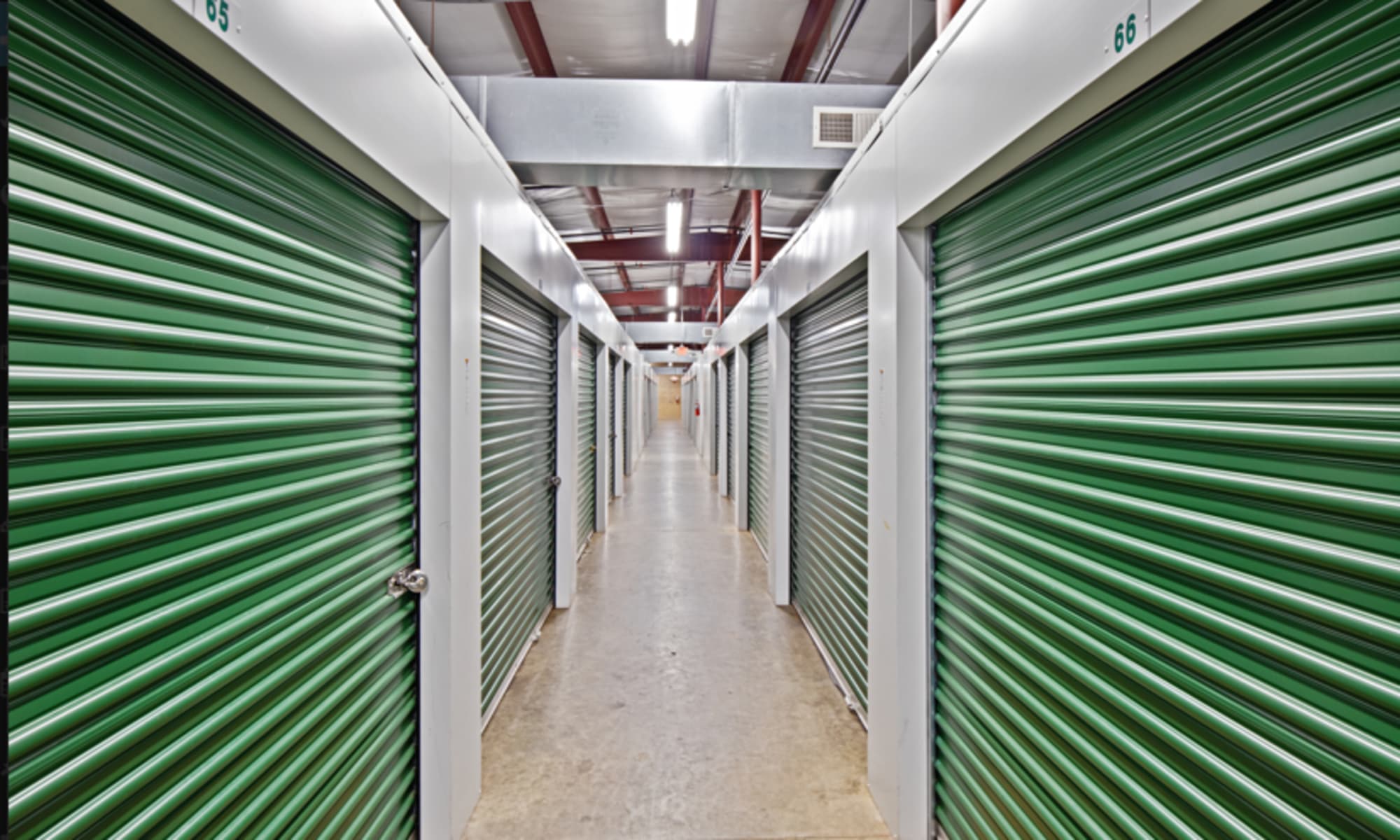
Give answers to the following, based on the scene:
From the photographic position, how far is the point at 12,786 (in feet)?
2.78

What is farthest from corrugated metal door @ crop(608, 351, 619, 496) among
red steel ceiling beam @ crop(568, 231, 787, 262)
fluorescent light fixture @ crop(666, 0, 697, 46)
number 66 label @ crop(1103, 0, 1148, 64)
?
number 66 label @ crop(1103, 0, 1148, 64)

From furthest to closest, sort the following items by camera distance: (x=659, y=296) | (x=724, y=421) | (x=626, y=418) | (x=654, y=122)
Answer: (x=659, y=296) → (x=626, y=418) → (x=724, y=421) → (x=654, y=122)

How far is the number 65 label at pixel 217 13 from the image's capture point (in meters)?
0.99

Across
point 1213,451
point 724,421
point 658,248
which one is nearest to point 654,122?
point 1213,451

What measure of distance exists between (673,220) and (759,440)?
235cm

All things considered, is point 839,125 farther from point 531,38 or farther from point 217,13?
point 217,13

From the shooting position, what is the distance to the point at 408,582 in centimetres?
190

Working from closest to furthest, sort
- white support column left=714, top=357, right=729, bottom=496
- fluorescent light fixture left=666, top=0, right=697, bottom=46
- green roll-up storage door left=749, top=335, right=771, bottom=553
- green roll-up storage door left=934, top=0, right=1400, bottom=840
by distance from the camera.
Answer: green roll-up storage door left=934, top=0, right=1400, bottom=840 < fluorescent light fixture left=666, top=0, right=697, bottom=46 < green roll-up storage door left=749, top=335, right=771, bottom=553 < white support column left=714, top=357, right=729, bottom=496

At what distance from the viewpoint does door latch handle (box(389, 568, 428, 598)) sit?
1849 mm

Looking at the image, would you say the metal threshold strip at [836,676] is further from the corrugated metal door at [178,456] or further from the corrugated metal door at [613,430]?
the corrugated metal door at [613,430]

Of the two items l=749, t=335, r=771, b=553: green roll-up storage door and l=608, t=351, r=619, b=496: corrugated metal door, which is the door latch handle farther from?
l=608, t=351, r=619, b=496: corrugated metal door

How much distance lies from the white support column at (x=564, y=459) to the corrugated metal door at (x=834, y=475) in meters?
1.69

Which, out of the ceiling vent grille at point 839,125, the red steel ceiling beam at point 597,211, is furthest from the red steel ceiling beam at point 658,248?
the ceiling vent grille at point 839,125

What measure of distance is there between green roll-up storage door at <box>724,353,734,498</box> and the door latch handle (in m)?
6.06
